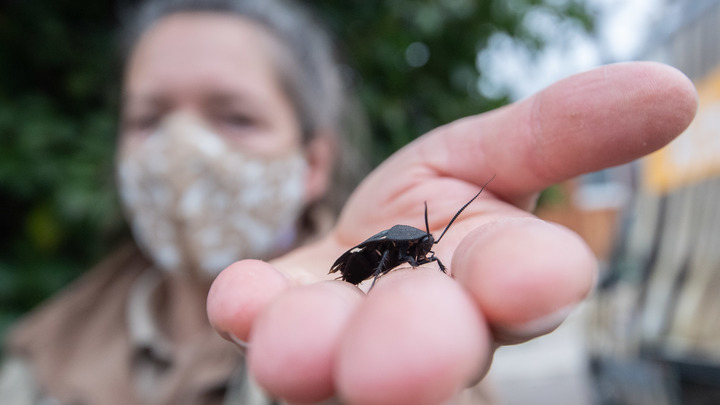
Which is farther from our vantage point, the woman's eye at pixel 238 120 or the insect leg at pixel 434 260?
the woman's eye at pixel 238 120

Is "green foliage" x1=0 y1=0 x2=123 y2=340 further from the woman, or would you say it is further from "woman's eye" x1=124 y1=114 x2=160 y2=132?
"woman's eye" x1=124 y1=114 x2=160 y2=132

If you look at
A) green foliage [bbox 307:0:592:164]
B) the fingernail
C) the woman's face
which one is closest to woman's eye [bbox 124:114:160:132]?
the woman's face

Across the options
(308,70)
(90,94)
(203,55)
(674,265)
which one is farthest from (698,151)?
(90,94)

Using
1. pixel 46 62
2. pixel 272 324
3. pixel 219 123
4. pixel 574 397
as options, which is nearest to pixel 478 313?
pixel 272 324

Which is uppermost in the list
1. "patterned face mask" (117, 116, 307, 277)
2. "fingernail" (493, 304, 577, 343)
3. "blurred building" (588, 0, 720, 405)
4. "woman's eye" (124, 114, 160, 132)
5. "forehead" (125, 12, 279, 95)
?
"forehead" (125, 12, 279, 95)

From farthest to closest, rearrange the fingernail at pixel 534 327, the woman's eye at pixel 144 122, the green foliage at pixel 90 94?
the green foliage at pixel 90 94 < the woman's eye at pixel 144 122 < the fingernail at pixel 534 327

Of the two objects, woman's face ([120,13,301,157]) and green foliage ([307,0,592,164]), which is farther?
green foliage ([307,0,592,164])

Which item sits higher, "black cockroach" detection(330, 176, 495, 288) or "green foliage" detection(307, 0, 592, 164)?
"green foliage" detection(307, 0, 592, 164)

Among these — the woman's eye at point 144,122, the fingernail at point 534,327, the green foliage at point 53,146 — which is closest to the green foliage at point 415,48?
the woman's eye at point 144,122

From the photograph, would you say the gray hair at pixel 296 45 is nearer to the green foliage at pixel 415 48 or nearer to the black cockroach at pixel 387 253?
the green foliage at pixel 415 48
